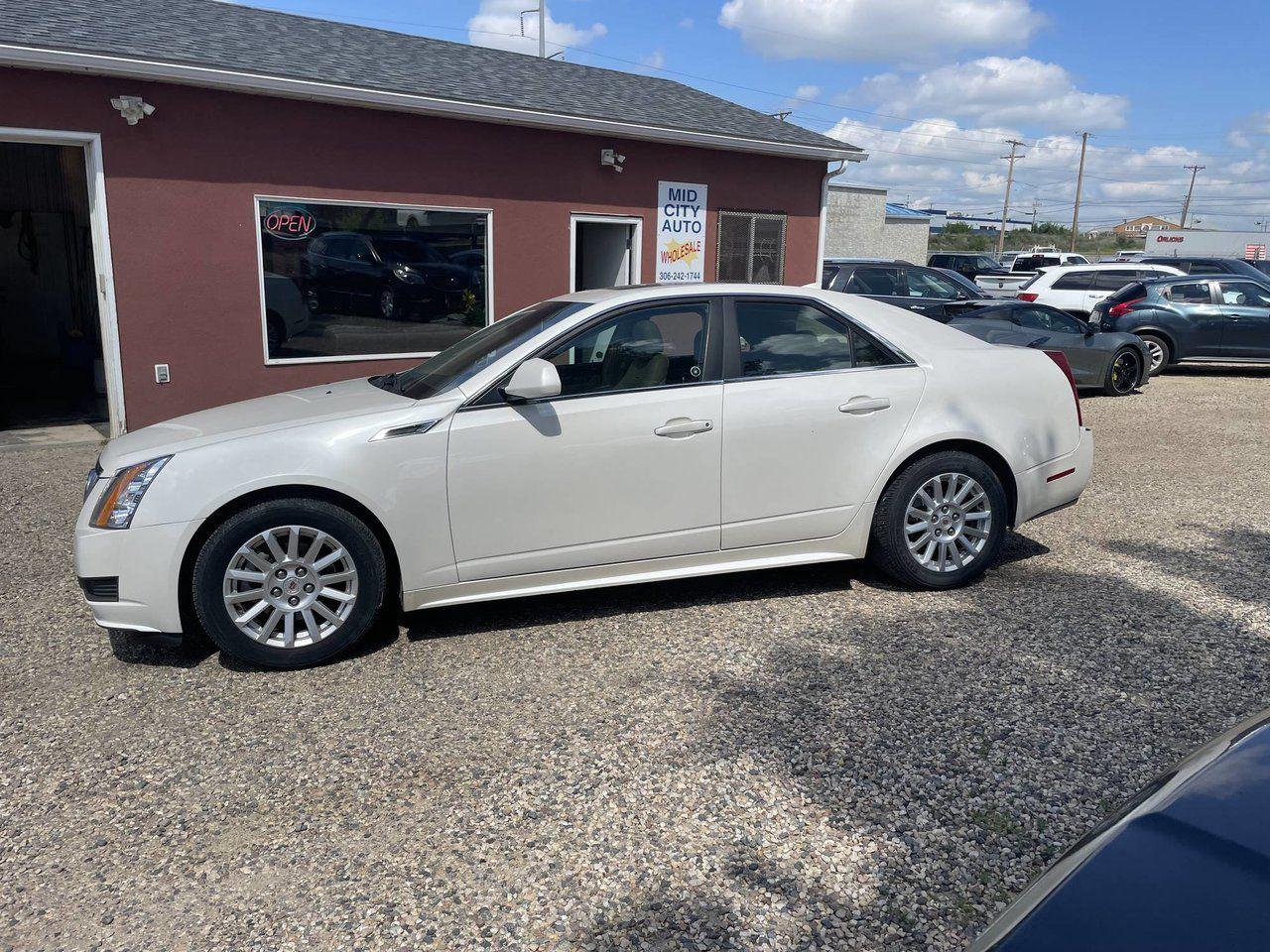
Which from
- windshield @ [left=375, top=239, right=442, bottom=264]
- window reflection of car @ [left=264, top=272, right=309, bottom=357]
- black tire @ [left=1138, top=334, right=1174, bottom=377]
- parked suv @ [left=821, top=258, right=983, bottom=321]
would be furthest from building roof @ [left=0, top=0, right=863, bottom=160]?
black tire @ [left=1138, top=334, right=1174, bottom=377]

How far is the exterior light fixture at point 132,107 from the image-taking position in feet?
27.9

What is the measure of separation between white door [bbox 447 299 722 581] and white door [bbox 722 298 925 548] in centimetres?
14

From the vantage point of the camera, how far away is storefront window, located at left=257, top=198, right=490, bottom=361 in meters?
9.77

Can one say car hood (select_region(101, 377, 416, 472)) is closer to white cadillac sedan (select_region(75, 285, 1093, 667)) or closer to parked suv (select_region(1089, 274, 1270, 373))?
white cadillac sedan (select_region(75, 285, 1093, 667))

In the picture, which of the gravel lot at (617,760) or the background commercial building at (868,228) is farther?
the background commercial building at (868,228)

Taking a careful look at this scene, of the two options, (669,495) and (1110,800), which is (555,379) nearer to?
(669,495)

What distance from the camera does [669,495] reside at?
4.74 m

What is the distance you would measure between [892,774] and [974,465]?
7.30 feet

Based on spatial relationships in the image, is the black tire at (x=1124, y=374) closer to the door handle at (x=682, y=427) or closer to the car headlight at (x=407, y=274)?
the car headlight at (x=407, y=274)

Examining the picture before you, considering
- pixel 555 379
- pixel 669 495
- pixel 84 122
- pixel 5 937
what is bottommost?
pixel 5 937

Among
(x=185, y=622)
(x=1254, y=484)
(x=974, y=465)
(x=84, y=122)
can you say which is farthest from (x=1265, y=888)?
(x=84, y=122)

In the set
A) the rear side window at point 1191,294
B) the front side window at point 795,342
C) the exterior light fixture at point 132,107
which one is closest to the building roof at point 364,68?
the exterior light fixture at point 132,107

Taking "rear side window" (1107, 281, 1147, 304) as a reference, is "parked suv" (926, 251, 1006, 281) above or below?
above

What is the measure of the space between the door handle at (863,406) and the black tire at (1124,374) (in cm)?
980
